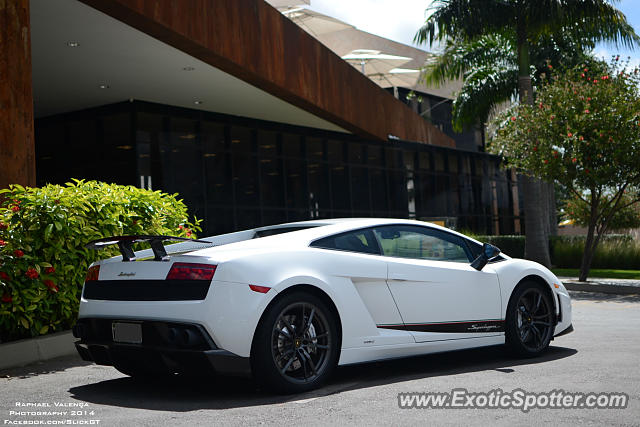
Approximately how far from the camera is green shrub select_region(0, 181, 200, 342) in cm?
758

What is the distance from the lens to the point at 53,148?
70.0 ft

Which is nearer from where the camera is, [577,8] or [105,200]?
[105,200]

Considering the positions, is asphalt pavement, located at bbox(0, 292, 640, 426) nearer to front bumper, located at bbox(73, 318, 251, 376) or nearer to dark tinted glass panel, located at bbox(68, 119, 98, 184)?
front bumper, located at bbox(73, 318, 251, 376)

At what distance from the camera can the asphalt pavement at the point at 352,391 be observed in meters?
4.71

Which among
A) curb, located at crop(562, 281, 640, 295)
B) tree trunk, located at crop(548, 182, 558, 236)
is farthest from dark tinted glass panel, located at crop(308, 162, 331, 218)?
tree trunk, located at crop(548, 182, 558, 236)

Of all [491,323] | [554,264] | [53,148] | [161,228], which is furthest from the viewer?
[554,264]

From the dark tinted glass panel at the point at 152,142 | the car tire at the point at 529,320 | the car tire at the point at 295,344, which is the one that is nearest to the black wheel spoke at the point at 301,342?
the car tire at the point at 295,344

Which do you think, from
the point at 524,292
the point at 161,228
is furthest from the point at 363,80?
the point at 524,292

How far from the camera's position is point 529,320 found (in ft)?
23.7

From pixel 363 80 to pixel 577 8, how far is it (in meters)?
6.77

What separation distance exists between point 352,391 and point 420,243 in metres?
1.67

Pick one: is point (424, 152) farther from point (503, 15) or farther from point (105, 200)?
point (105, 200)

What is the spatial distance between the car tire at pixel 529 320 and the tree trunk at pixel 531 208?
16.8 m

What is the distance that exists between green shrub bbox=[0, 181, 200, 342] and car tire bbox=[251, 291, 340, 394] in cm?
330
